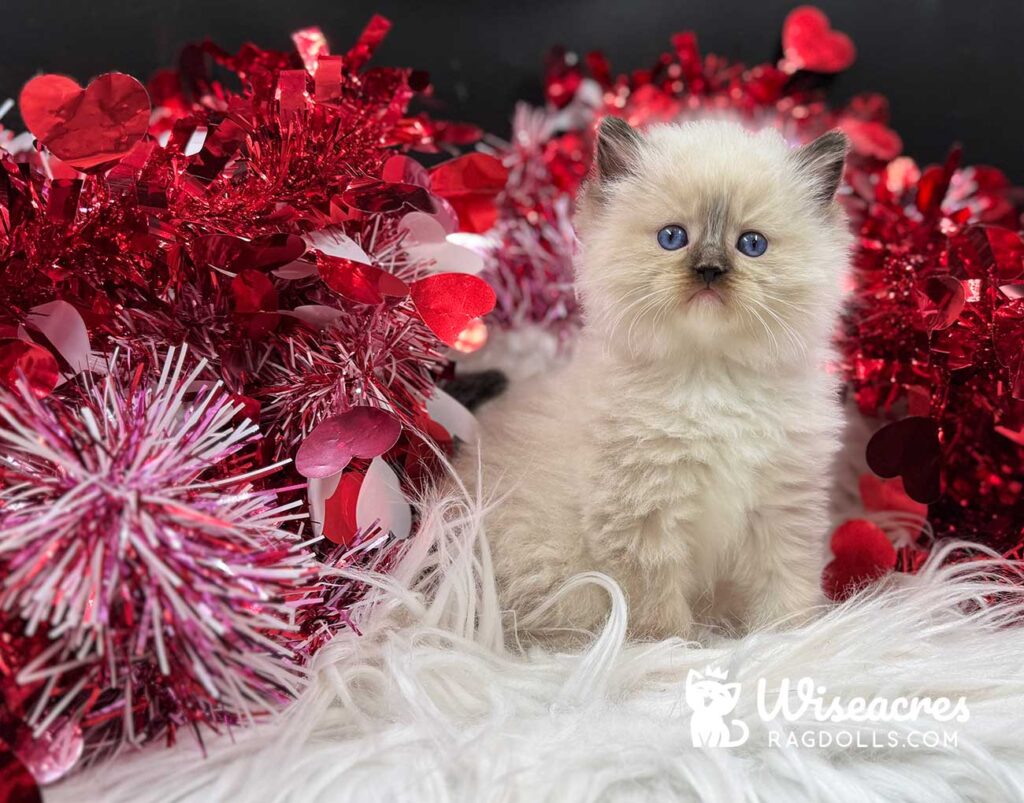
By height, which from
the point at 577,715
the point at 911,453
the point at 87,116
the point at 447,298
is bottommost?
the point at 577,715

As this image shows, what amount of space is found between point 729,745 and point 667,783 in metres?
0.06

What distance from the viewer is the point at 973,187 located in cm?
128

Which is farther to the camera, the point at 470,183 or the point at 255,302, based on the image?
the point at 470,183

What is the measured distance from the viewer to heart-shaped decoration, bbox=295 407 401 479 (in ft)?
2.40

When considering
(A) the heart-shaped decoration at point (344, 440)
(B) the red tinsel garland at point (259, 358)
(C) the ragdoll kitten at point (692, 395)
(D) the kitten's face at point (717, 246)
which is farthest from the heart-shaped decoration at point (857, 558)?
(A) the heart-shaped decoration at point (344, 440)

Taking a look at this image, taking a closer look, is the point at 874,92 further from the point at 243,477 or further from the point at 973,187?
the point at 243,477

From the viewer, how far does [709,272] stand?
0.68 meters

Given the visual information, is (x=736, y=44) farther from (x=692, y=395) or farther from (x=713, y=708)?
(x=713, y=708)

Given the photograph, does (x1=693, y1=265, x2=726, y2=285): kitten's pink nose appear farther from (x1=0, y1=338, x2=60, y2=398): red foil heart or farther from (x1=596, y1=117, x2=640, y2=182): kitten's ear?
(x1=0, y1=338, x2=60, y2=398): red foil heart

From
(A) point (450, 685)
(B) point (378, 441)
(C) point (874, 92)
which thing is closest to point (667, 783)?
(A) point (450, 685)

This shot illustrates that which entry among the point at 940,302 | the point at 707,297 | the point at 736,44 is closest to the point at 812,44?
the point at 736,44

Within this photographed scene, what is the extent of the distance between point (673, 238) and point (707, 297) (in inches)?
2.5

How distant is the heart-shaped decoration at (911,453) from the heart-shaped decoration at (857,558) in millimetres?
63

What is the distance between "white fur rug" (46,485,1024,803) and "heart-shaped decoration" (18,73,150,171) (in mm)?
410
